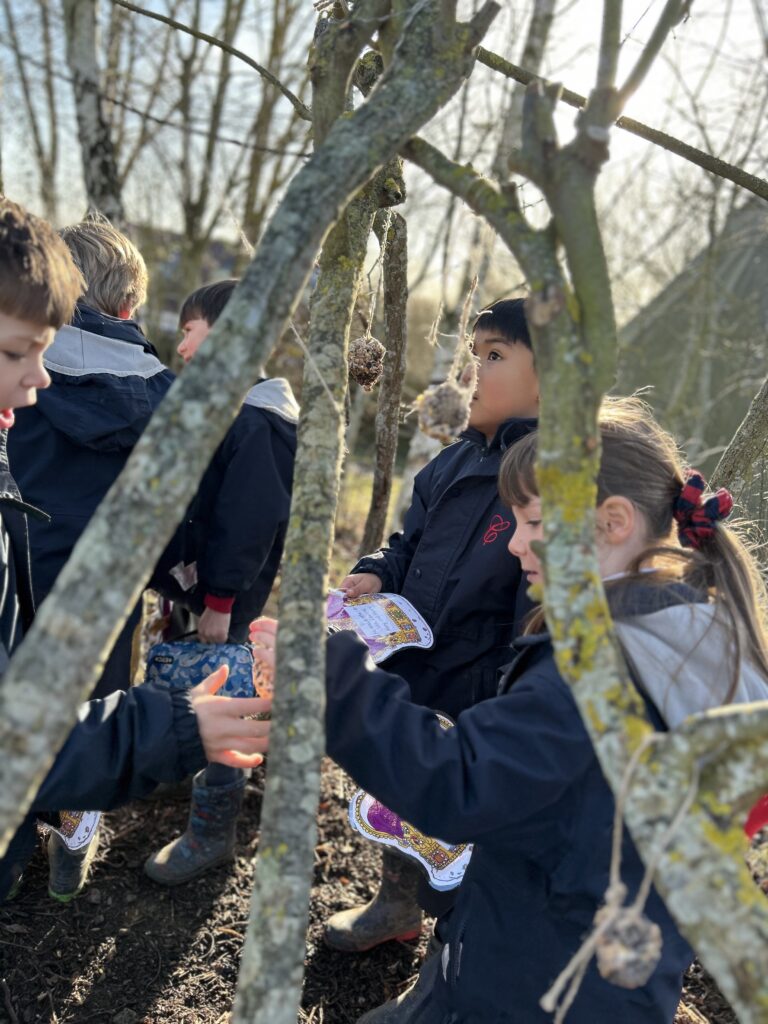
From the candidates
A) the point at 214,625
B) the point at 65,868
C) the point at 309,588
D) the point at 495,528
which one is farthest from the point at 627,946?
the point at 214,625

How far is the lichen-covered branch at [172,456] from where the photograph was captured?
1.03m

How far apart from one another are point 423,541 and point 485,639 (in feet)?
1.44

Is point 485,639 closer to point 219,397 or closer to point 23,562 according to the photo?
point 23,562

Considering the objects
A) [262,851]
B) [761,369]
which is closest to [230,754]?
[262,851]

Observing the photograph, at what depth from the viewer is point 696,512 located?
6.38 ft

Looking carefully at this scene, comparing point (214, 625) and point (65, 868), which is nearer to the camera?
point (65, 868)

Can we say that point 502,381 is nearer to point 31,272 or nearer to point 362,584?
point 362,584

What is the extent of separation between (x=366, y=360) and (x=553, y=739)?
4.27 ft

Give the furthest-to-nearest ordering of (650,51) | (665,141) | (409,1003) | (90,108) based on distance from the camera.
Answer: (90,108) < (409,1003) < (665,141) < (650,51)

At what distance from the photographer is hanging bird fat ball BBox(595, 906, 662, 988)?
105cm

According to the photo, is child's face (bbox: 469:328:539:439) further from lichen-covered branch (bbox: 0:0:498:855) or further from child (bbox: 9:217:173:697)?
lichen-covered branch (bbox: 0:0:498:855)

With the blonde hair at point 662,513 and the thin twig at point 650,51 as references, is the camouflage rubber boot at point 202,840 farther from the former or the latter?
the thin twig at point 650,51

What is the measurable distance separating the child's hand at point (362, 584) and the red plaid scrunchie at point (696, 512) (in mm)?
1212

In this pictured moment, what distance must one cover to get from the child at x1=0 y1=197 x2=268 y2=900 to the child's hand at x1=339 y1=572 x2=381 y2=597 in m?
1.14
